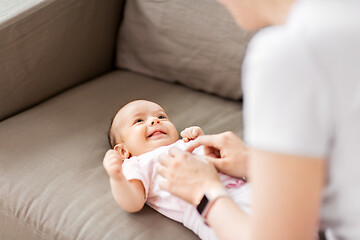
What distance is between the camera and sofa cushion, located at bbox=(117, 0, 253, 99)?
167 centimetres

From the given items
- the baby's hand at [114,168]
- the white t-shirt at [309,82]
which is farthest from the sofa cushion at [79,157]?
the white t-shirt at [309,82]

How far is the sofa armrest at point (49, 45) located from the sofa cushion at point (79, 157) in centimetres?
6

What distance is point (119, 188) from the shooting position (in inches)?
43.6

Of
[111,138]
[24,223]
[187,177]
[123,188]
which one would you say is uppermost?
[187,177]

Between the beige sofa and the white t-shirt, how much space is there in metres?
0.58

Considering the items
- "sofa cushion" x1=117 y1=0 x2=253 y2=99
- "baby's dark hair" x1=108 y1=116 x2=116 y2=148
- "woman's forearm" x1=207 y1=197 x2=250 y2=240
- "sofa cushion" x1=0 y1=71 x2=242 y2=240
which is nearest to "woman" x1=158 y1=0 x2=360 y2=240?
"woman's forearm" x1=207 y1=197 x2=250 y2=240

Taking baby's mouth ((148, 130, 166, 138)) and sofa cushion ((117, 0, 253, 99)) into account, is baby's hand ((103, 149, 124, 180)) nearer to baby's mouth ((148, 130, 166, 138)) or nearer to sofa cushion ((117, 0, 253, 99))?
baby's mouth ((148, 130, 166, 138))

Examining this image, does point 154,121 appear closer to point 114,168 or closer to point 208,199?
point 114,168

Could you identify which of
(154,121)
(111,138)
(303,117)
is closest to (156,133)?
(154,121)

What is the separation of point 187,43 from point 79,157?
1.95ft

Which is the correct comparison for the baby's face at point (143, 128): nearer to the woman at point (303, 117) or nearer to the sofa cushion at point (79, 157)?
the sofa cushion at point (79, 157)

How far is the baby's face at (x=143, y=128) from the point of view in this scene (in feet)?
4.39

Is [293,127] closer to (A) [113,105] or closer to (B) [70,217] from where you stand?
(B) [70,217]

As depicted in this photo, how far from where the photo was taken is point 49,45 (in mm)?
1691
